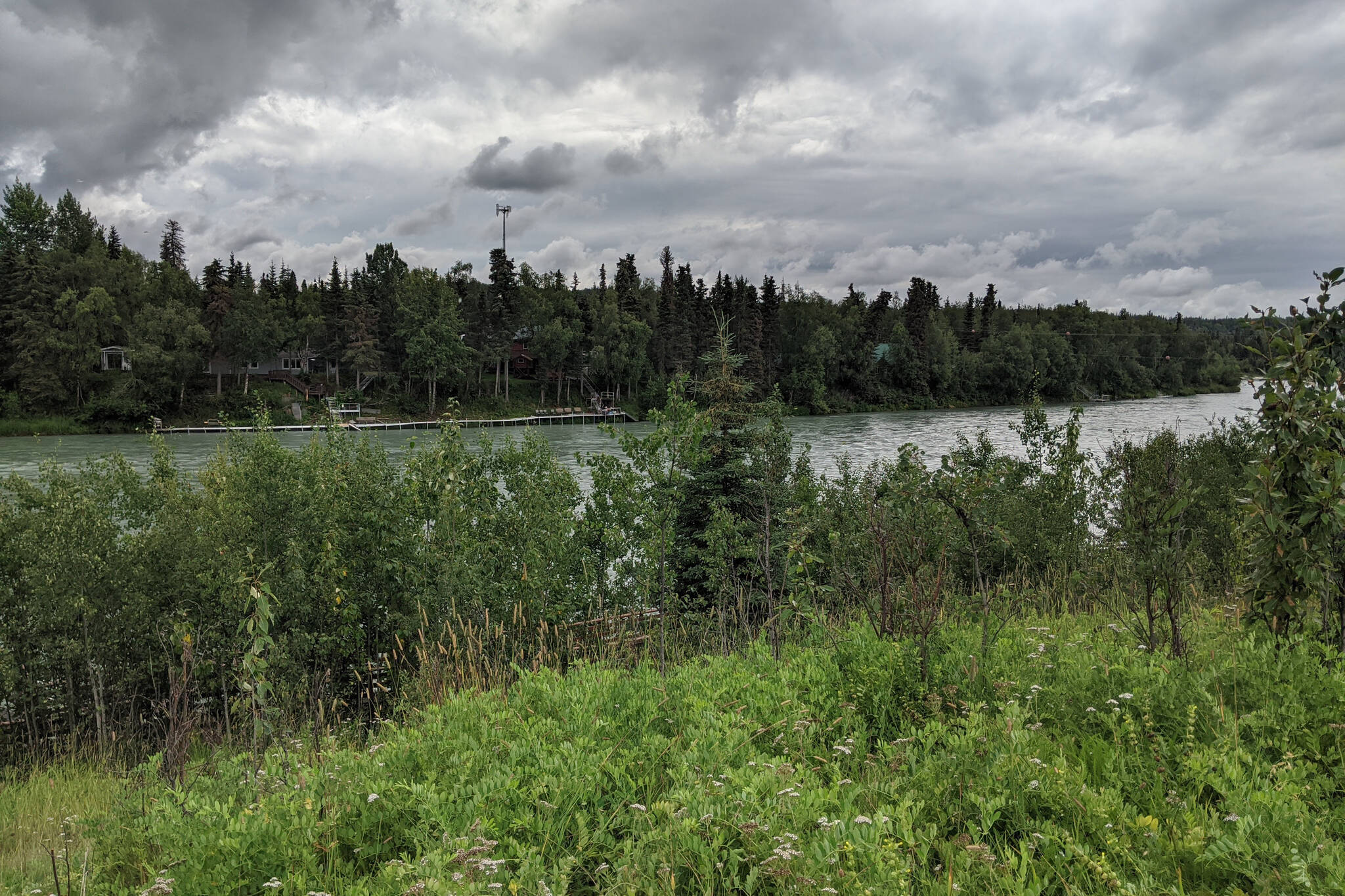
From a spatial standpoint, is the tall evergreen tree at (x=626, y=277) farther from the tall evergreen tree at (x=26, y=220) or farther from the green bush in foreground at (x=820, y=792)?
the green bush in foreground at (x=820, y=792)

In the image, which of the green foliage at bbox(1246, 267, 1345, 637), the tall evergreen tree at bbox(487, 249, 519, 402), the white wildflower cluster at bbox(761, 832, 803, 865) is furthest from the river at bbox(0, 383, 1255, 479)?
the white wildflower cluster at bbox(761, 832, 803, 865)

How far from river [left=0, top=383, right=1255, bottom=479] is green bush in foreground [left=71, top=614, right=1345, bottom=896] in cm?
2387

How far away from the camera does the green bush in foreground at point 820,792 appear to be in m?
2.45

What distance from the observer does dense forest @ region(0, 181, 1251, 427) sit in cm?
6144

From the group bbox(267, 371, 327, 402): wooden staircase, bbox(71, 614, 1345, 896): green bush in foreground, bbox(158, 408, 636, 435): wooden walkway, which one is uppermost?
bbox(267, 371, 327, 402): wooden staircase

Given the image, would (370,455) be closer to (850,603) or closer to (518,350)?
(850,603)

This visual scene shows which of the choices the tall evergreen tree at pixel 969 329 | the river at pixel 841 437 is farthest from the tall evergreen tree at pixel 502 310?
the tall evergreen tree at pixel 969 329

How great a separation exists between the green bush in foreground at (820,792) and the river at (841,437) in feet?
78.3

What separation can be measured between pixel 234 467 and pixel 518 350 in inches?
2894

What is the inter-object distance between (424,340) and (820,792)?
7214cm

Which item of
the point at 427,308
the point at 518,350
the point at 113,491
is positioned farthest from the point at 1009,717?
the point at 518,350

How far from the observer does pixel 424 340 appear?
230 feet

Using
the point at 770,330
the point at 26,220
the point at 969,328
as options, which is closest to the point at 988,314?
the point at 969,328

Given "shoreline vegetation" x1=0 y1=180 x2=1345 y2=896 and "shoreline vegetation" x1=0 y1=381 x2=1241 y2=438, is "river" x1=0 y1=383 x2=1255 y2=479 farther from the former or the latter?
"shoreline vegetation" x1=0 y1=180 x2=1345 y2=896
